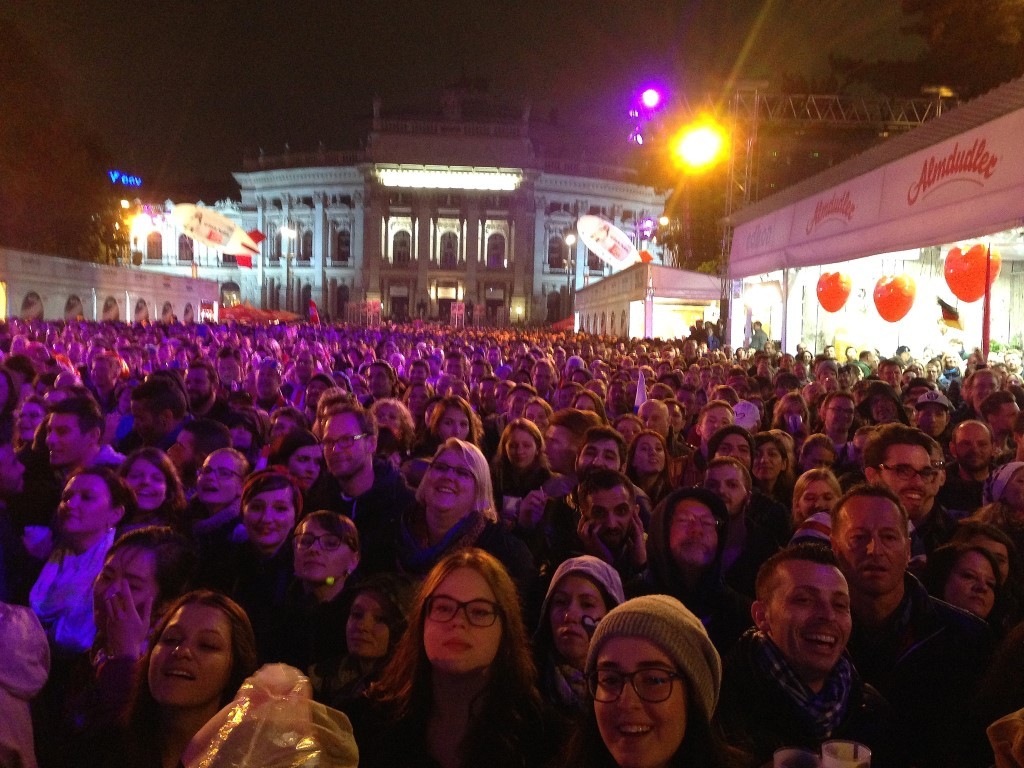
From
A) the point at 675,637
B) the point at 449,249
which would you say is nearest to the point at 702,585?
the point at 675,637

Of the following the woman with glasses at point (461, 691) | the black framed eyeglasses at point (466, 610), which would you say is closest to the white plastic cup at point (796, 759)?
the woman with glasses at point (461, 691)

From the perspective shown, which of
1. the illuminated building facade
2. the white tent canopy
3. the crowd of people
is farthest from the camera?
the illuminated building facade

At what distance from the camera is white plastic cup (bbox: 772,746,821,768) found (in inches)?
72.4

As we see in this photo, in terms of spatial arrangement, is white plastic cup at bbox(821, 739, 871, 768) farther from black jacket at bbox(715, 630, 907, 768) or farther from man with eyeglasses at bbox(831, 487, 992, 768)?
man with eyeglasses at bbox(831, 487, 992, 768)

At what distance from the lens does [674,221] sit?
44.6 m

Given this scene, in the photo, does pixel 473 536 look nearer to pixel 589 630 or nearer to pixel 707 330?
pixel 589 630

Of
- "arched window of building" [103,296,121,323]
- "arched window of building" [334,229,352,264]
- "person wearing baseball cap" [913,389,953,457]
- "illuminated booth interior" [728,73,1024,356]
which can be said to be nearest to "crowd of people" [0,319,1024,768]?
"person wearing baseball cap" [913,389,953,457]

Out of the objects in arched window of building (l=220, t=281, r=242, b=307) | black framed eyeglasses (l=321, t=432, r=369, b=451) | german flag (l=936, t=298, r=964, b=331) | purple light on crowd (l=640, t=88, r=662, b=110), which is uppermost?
arched window of building (l=220, t=281, r=242, b=307)

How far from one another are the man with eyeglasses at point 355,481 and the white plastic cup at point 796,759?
254 centimetres

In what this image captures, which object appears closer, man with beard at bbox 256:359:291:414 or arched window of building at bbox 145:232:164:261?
man with beard at bbox 256:359:291:414

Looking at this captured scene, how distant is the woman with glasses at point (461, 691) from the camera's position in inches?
90.7

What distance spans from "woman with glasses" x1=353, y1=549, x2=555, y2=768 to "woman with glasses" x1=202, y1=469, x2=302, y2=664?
1.05 metres

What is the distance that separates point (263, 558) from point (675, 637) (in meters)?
2.16

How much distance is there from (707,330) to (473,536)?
1983 cm
